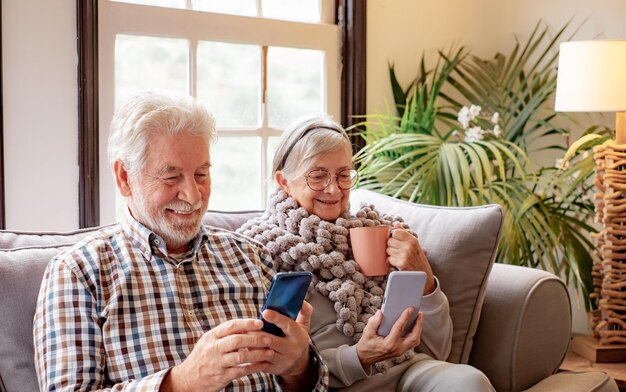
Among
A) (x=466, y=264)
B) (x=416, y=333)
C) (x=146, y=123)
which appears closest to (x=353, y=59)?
(x=466, y=264)

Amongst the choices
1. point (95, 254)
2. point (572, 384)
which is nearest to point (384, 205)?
point (572, 384)

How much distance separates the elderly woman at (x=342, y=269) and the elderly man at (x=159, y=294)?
0.23 m

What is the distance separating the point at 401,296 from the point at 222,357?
1.79ft

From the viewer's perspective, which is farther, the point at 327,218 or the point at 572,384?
the point at 327,218

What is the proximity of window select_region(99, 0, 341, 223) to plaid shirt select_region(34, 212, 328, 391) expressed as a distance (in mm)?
913

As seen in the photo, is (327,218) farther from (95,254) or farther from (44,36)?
(44,36)

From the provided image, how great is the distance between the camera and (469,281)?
7.68 feet

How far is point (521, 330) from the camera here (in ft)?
7.56

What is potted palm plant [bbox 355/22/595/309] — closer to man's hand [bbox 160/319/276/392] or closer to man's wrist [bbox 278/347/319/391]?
man's wrist [bbox 278/347/319/391]

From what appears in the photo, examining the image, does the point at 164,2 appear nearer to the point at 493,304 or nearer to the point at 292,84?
the point at 292,84

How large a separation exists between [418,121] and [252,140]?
0.73m

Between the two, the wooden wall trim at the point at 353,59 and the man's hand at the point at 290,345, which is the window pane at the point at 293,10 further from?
the man's hand at the point at 290,345

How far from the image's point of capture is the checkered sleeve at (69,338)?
1.64 metres

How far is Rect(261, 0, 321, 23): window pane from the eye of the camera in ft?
11.0
